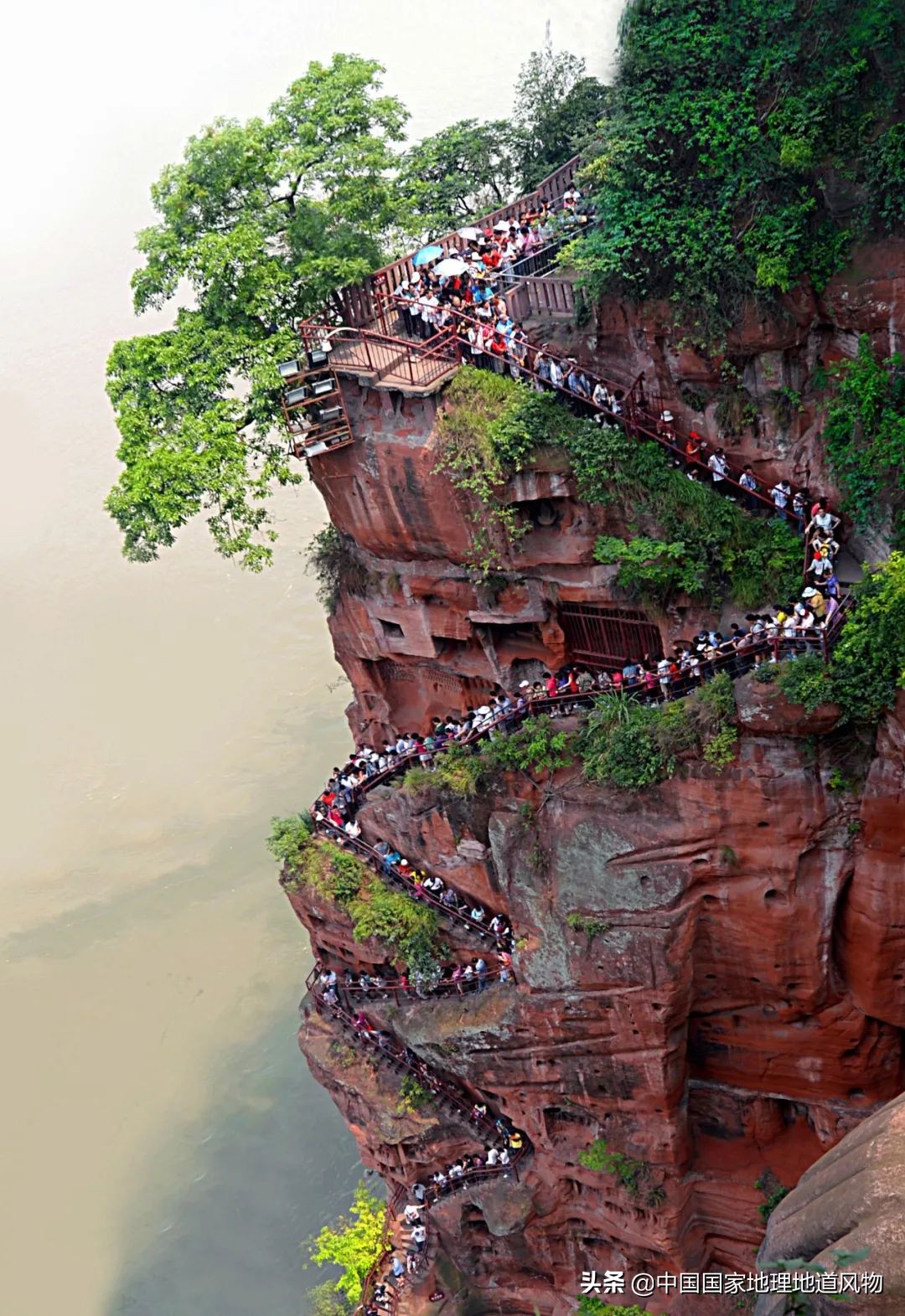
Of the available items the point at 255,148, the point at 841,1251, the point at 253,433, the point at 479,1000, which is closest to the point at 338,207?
the point at 255,148

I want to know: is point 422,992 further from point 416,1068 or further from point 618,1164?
point 618,1164

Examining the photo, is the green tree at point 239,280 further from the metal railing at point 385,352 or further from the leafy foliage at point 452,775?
the leafy foliage at point 452,775

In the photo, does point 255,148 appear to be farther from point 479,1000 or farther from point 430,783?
point 479,1000

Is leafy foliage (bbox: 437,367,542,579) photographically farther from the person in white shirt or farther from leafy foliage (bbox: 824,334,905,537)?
leafy foliage (bbox: 824,334,905,537)

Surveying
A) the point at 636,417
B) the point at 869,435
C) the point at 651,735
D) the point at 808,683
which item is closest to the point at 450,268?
the point at 636,417

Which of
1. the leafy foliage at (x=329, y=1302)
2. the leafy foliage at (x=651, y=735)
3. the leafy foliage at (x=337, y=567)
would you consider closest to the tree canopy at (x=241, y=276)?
the leafy foliage at (x=337, y=567)
